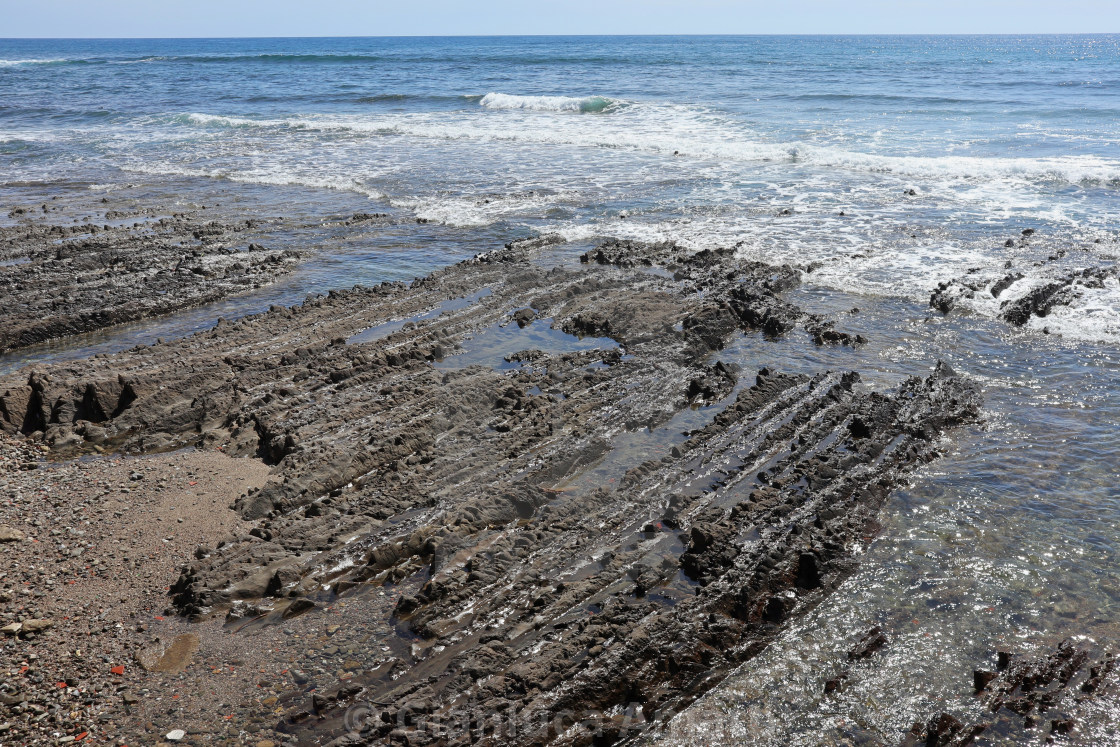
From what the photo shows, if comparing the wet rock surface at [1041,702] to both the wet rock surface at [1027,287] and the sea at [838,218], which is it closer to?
the sea at [838,218]

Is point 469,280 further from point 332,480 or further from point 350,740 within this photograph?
point 350,740

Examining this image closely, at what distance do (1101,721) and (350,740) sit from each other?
519cm

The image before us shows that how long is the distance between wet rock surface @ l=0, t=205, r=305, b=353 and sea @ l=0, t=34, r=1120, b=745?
0.54 meters

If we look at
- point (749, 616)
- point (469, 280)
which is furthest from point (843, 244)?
point (749, 616)

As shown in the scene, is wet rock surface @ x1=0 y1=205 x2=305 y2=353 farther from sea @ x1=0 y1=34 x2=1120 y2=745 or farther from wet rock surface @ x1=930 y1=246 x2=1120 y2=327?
wet rock surface @ x1=930 y1=246 x2=1120 y2=327

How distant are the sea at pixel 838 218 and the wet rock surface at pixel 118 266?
21.4 inches

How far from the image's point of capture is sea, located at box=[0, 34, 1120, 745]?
19.0ft

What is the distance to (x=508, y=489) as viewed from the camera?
7199 millimetres

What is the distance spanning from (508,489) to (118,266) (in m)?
10.5

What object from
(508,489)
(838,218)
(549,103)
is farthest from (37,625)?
(549,103)

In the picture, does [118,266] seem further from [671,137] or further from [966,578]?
[671,137]

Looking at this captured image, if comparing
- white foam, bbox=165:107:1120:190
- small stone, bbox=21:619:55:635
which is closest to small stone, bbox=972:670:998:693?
small stone, bbox=21:619:55:635

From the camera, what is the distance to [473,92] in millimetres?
44312

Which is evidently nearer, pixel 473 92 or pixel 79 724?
pixel 79 724
